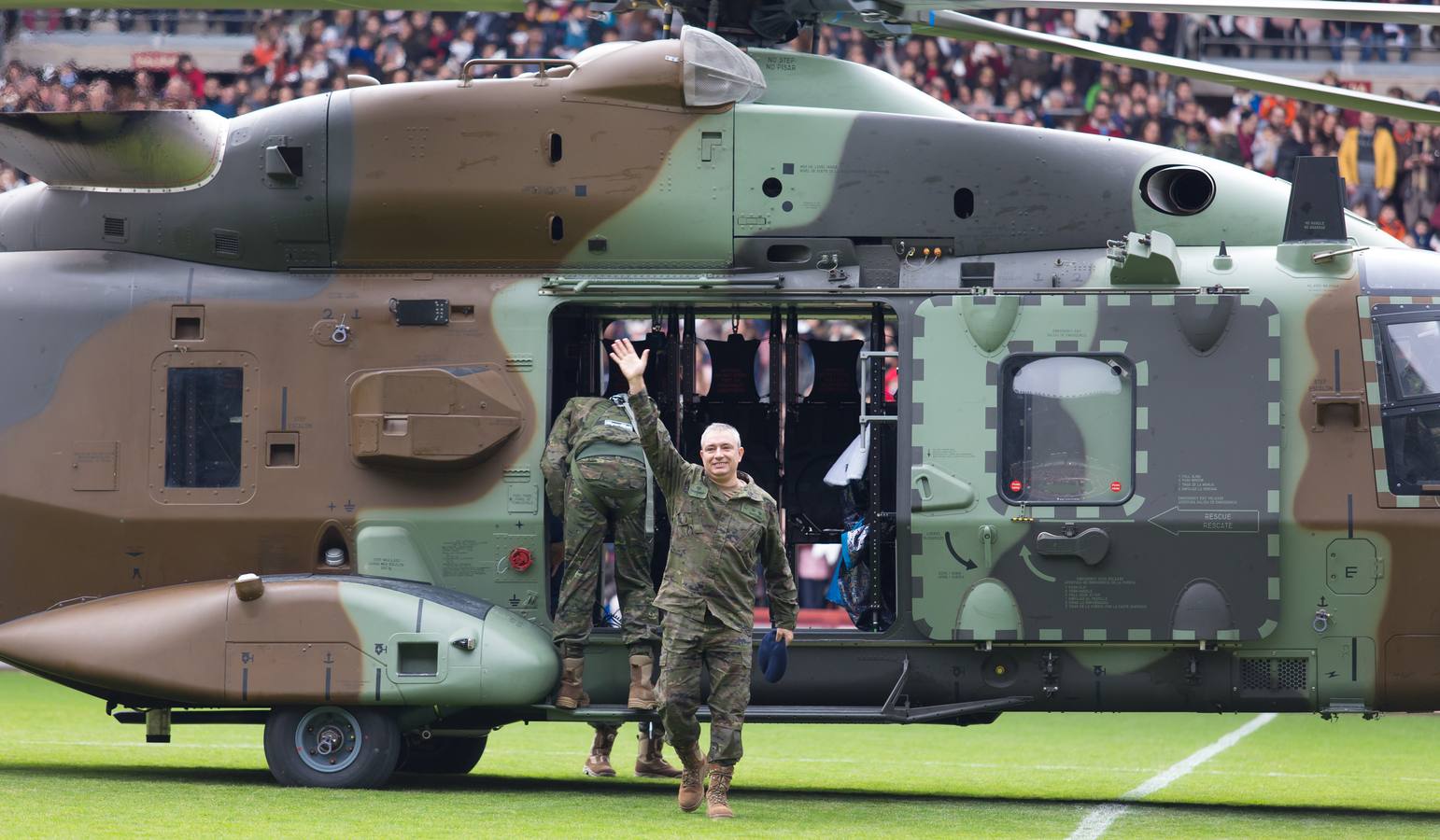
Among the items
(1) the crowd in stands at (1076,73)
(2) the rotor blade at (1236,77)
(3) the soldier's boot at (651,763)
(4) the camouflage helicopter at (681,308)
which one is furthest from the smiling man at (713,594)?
(1) the crowd in stands at (1076,73)

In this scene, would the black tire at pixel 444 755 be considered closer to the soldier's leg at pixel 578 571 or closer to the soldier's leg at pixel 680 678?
the soldier's leg at pixel 578 571

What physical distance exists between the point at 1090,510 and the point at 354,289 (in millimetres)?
4152

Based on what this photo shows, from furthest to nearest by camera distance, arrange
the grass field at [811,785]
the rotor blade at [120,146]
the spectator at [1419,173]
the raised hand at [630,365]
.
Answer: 1. the spectator at [1419,173]
2. the rotor blade at [120,146]
3. the raised hand at [630,365]
4. the grass field at [811,785]

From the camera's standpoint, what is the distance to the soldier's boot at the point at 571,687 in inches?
395

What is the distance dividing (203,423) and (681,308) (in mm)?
2735

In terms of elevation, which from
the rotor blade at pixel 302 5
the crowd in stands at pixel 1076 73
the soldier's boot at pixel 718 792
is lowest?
the soldier's boot at pixel 718 792

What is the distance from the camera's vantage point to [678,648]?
30.7 ft

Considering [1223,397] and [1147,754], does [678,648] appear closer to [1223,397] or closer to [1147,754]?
[1223,397]

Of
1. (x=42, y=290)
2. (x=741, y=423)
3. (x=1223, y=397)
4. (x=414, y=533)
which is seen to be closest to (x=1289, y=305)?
(x=1223, y=397)

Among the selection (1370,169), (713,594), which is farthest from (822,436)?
(1370,169)

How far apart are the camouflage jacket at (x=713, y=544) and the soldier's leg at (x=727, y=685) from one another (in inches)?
3.0

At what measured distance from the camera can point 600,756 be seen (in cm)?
1162

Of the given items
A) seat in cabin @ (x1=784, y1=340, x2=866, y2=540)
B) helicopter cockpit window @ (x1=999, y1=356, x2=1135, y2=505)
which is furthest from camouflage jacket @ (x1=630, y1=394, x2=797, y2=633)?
seat in cabin @ (x1=784, y1=340, x2=866, y2=540)

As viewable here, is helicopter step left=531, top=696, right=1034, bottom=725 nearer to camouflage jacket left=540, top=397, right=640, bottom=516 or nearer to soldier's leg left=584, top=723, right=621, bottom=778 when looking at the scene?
camouflage jacket left=540, top=397, right=640, bottom=516
